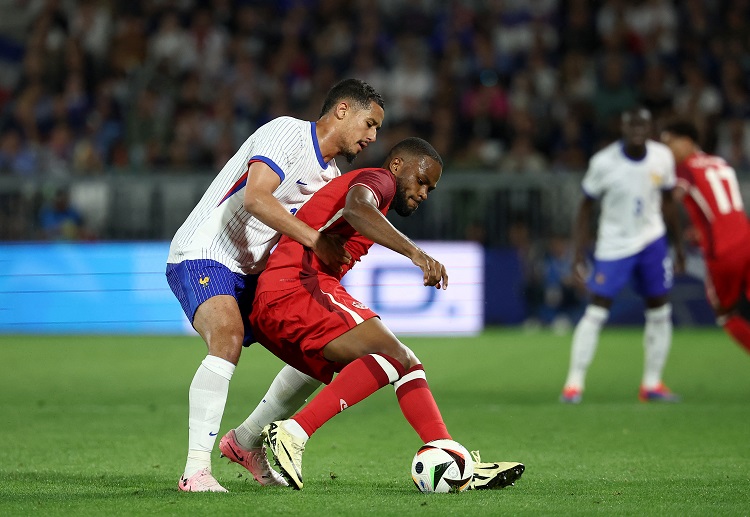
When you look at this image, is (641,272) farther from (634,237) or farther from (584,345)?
(584,345)

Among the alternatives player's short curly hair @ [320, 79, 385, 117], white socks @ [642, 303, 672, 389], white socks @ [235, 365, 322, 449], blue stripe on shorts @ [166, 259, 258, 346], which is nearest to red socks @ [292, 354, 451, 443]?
white socks @ [235, 365, 322, 449]

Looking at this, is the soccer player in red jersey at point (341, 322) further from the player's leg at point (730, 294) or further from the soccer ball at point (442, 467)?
the player's leg at point (730, 294)

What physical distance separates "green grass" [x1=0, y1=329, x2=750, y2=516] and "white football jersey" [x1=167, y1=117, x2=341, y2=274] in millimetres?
1125

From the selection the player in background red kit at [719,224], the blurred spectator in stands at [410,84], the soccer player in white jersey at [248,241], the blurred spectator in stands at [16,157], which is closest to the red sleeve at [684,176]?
the player in background red kit at [719,224]

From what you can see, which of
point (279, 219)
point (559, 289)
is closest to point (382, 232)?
point (279, 219)

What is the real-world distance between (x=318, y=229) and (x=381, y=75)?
13.1 meters

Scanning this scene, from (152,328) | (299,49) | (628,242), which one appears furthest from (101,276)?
(628,242)

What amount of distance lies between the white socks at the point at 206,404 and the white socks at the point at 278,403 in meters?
0.48

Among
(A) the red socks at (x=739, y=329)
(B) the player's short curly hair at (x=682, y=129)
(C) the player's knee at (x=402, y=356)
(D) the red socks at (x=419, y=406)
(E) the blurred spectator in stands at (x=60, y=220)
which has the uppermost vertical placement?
(B) the player's short curly hair at (x=682, y=129)

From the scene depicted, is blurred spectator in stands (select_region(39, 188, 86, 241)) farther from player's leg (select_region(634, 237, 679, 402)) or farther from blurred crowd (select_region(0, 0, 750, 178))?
player's leg (select_region(634, 237, 679, 402))

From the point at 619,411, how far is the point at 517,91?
9.58 metres

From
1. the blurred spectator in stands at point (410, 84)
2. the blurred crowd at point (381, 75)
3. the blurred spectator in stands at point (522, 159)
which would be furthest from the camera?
the blurred spectator in stands at point (410, 84)

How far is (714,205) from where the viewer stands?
9836mm

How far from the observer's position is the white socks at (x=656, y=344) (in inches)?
390
